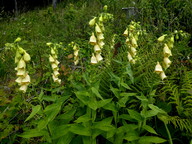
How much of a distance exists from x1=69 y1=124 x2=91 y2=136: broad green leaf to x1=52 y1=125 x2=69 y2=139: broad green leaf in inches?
2.2

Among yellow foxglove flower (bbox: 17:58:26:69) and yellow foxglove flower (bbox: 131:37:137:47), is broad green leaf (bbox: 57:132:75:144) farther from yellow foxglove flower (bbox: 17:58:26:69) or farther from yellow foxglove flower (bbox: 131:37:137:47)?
yellow foxglove flower (bbox: 131:37:137:47)

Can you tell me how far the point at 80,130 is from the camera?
68.4 inches

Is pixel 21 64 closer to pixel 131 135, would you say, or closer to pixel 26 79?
pixel 26 79

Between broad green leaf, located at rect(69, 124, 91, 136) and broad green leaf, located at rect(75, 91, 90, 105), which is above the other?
broad green leaf, located at rect(75, 91, 90, 105)

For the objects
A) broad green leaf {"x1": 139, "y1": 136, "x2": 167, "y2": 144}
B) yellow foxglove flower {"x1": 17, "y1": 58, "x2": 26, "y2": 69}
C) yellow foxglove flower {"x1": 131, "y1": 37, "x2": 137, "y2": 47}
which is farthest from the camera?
yellow foxglove flower {"x1": 131, "y1": 37, "x2": 137, "y2": 47}

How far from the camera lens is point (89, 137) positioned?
1807 mm

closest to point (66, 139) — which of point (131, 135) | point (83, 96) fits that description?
point (83, 96)

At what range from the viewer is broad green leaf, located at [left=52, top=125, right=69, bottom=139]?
174 centimetres

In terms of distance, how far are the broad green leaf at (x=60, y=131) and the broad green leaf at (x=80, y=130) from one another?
56 millimetres

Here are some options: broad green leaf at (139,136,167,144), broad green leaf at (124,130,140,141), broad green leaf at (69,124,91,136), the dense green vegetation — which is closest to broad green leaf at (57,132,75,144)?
the dense green vegetation

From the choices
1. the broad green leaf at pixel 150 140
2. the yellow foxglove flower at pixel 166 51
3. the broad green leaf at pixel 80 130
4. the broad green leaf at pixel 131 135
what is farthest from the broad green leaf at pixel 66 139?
the yellow foxglove flower at pixel 166 51

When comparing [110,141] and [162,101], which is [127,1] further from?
[110,141]

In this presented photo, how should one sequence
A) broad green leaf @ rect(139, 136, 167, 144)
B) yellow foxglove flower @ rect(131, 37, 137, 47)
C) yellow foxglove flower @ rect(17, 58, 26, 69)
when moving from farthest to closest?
1. yellow foxglove flower @ rect(131, 37, 137, 47)
2. broad green leaf @ rect(139, 136, 167, 144)
3. yellow foxglove flower @ rect(17, 58, 26, 69)

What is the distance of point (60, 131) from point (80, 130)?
16 cm
